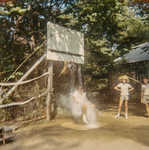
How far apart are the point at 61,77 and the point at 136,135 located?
5.47 meters

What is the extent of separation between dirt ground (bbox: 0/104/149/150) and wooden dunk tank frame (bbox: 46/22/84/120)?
173 cm

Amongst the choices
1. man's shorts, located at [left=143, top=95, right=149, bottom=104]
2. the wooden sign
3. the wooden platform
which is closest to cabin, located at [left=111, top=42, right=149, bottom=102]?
man's shorts, located at [left=143, top=95, right=149, bottom=104]

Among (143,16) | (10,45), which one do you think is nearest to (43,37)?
(10,45)

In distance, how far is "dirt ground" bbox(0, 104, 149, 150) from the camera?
5.46 m

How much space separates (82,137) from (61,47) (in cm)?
426

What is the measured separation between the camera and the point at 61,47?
9.00 metres

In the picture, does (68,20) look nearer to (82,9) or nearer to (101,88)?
(82,9)

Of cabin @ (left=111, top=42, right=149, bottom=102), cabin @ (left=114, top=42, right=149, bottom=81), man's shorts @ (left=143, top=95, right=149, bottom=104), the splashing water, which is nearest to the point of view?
the splashing water

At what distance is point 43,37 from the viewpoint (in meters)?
10.7

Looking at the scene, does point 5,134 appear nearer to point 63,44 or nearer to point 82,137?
point 82,137

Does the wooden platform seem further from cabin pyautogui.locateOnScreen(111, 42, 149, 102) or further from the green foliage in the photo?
cabin pyautogui.locateOnScreen(111, 42, 149, 102)

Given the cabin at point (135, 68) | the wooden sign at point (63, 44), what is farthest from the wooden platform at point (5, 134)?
the cabin at point (135, 68)

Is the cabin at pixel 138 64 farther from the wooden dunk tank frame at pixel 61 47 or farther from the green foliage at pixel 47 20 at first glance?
the wooden dunk tank frame at pixel 61 47

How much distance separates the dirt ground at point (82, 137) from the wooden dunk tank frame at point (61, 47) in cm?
173
